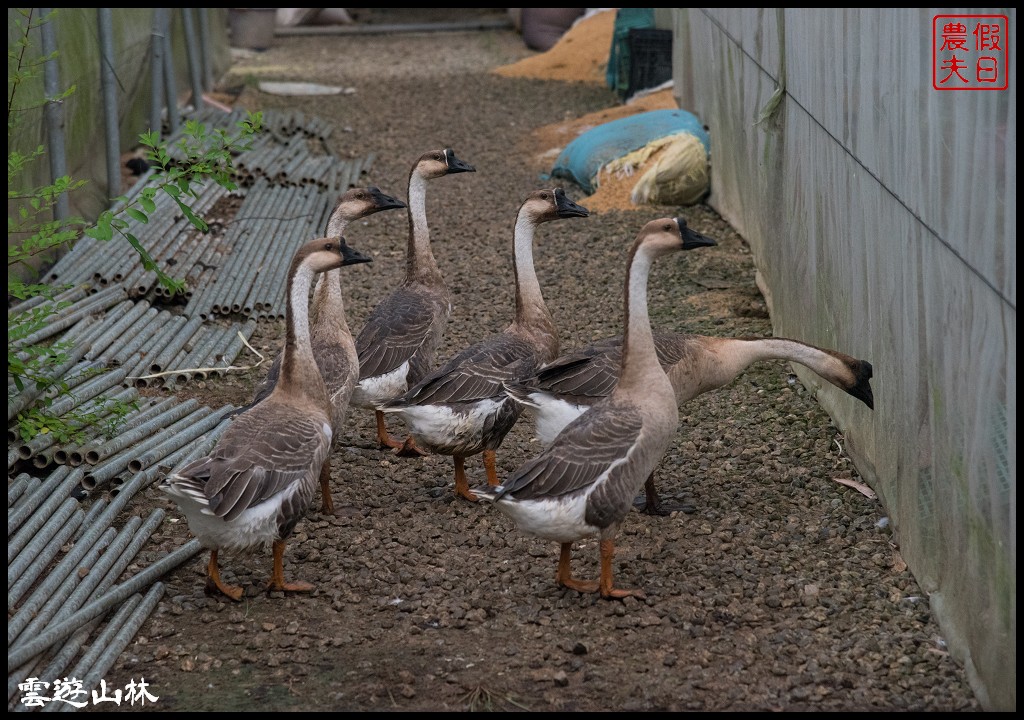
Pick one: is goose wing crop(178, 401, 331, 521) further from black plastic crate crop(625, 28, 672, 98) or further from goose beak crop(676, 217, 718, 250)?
black plastic crate crop(625, 28, 672, 98)

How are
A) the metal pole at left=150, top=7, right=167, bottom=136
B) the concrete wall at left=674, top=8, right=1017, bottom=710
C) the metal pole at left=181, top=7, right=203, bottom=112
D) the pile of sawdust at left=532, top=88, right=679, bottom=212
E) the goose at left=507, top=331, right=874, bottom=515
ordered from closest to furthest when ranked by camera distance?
the concrete wall at left=674, top=8, right=1017, bottom=710, the goose at left=507, top=331, right=874, bottom=515, the pile of sawdust at left=532, top=88, right=679, bottom=212, the metal pole at left=150, top=7, right=167, bottom=136, the metal pole at left=181, top=7, right=203, bottom=112

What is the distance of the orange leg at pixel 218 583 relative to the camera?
525 centimetres

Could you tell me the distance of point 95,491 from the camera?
6.13m

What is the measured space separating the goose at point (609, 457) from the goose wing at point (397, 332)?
5.62 feet

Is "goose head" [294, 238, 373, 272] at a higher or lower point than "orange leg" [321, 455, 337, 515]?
higher

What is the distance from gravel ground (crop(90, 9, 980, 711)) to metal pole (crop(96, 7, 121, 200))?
377 cm

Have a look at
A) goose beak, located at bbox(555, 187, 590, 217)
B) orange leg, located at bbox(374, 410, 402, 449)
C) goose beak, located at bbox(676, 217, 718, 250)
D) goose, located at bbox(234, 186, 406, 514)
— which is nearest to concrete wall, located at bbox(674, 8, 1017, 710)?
goose beak, located at bbox(676, 217, 718, 250)

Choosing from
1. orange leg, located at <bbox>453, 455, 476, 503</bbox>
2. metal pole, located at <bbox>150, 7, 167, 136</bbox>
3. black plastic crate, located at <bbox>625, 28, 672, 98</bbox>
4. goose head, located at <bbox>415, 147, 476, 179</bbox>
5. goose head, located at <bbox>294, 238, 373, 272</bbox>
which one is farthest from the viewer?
black plastic crate, located at <bbox>625, 28, 672, 98</bbox>

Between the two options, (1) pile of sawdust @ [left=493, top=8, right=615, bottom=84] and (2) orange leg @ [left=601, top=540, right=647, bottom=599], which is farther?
(1) pile of sawdust @ [left=493, top=8, right=615, bottom=84]

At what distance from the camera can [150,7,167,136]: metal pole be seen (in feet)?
43.2

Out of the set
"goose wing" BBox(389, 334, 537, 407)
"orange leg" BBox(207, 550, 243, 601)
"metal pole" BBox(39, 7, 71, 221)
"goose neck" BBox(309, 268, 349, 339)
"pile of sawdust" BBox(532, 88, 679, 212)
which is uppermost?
"metal pole" BBox(39, 7, 71, 221)

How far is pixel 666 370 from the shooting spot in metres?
5.89

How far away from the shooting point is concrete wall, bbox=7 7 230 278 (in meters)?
9.24

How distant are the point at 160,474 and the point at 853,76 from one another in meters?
4.51
